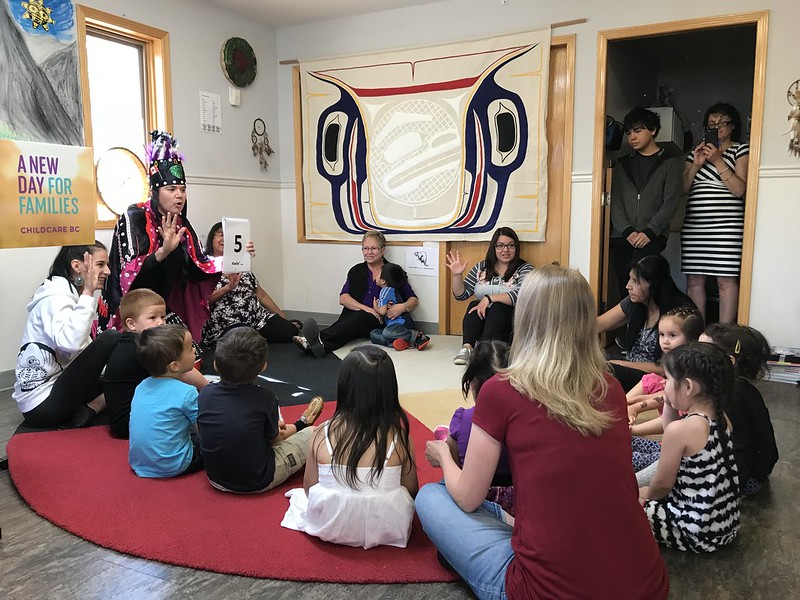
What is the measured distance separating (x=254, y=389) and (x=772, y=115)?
3341 mm

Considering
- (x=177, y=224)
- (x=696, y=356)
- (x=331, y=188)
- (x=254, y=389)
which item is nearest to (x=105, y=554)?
(x=254, y=389)

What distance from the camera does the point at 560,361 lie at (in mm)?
1295

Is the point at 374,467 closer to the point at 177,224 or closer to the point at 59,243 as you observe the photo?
the point at 59,243

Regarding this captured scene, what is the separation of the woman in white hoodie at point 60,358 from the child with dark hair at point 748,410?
7.57 ft

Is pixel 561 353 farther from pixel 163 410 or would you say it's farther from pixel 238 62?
pixel 238 62

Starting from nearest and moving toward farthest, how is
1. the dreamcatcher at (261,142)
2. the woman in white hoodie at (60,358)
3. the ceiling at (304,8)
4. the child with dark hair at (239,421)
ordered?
the child with dark hair at (239,421), the woman in white hoodie at (60,358), the ceiling at (304,8), the dreamcatcher at (261,142)

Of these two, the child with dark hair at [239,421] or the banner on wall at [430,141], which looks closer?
the child with dark hair at [239,421]

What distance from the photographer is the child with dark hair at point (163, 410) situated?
2.20m

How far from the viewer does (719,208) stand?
389 centimetres

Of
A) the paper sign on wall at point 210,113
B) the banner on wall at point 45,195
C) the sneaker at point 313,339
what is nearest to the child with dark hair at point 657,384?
the sneaker at point 313,339

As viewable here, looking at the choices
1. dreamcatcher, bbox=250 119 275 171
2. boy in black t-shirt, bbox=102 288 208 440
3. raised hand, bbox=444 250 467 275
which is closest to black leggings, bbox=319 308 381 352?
raised hand, bbox=444 250 467 275

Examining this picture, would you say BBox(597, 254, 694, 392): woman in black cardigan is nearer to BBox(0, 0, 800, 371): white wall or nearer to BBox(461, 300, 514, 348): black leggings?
BBox(461, 300, 514, 348): black leggings

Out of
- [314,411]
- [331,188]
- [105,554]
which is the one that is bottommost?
[105,554]

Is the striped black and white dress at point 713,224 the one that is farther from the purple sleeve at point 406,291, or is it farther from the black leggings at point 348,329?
the black leggings at point 348,329
